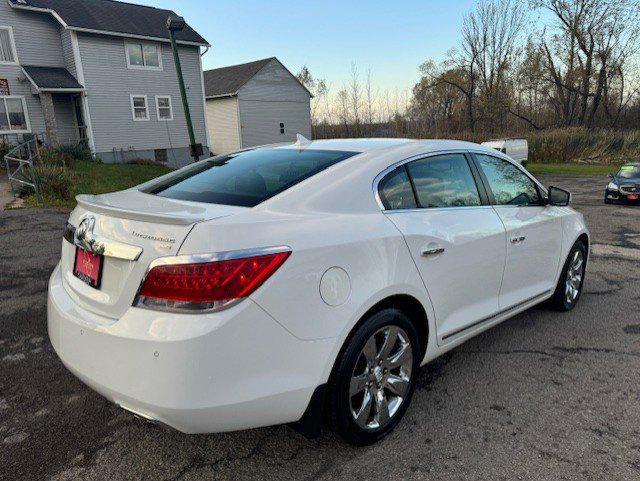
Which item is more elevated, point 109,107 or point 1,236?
point 109,107

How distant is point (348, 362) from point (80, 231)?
154cm

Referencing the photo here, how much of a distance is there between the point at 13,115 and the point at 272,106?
19518 millimetres

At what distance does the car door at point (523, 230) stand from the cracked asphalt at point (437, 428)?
0.51 metres

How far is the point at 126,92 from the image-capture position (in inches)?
961

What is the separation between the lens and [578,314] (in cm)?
445

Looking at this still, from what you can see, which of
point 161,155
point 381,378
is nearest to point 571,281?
point 381,378

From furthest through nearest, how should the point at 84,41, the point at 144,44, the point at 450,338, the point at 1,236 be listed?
1. the point at 144,44
2. the point at 84,41
3. the point at 1,236
4. the point at 450,338

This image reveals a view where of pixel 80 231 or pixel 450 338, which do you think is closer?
pixel 80 231

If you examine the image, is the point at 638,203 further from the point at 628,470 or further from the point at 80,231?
the point at 80,231

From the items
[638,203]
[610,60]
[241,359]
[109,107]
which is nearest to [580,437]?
[241,359]

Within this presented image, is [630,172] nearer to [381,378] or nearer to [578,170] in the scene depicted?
[578,170]

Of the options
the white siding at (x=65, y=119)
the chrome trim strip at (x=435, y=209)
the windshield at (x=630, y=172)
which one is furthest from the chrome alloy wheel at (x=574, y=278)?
the white siding at (x=65, y=119)

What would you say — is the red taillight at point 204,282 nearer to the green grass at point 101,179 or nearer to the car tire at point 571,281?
the car tire at point 571,281

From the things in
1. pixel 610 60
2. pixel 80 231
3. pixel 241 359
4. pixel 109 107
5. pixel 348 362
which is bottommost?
pixel 348 362
